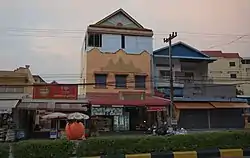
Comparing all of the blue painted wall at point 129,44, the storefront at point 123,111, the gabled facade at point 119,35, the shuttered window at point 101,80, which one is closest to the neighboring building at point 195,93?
the blue painted wall at point 129,44

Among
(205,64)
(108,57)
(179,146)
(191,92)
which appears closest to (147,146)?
(179,146)

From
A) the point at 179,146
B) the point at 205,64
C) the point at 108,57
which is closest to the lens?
the point at 179,146

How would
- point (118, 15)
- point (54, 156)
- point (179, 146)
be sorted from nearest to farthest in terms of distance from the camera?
1. point (54, 156)
2. point (179, 146)
3. point (118, 15)

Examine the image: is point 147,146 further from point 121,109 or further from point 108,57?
point 108,57

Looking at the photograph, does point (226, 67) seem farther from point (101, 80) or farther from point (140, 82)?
point (101, 80)

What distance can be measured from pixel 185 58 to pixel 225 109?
5883mm

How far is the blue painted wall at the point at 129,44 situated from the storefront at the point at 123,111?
4109 millimetres

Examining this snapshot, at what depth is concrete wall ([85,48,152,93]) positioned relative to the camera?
94.6 ft

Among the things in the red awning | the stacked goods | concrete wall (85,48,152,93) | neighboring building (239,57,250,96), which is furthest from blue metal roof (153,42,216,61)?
neighboring building (239,57,250,96)

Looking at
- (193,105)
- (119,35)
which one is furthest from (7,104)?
(193,105)

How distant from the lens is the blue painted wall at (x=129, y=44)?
29531 mm

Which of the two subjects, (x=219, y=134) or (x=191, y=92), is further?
(x=191, y=92)

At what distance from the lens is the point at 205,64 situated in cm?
3369

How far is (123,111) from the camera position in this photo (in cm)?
2752
